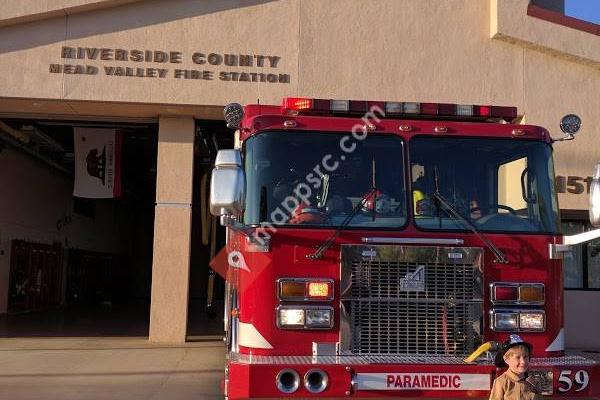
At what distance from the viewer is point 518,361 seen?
13.8 ft

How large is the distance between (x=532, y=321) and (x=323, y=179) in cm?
187

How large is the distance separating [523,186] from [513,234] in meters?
0.46

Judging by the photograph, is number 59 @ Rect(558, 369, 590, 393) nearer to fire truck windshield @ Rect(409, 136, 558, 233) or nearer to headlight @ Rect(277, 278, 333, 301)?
fire truck windshield @ Rect(409, 136, 558, 233)

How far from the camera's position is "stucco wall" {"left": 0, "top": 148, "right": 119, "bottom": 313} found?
1770 centimetres

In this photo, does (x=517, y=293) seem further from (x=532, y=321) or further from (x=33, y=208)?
(x=33, y=208)

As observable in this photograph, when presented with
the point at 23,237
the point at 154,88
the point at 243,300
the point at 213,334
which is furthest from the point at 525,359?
the point at 23,237

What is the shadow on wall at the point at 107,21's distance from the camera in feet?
39.4

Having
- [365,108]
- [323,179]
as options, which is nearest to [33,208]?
[365,108]

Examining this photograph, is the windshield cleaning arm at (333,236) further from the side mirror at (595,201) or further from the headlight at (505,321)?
the side mirror at (595,201)

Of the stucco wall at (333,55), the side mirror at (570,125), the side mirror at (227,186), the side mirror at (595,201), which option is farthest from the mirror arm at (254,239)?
the stucco wall at (333,55)

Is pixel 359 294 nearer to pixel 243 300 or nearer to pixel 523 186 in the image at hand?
pixel 243 300

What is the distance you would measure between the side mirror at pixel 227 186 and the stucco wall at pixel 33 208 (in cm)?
1415

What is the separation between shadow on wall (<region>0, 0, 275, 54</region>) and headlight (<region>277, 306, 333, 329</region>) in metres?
8.17

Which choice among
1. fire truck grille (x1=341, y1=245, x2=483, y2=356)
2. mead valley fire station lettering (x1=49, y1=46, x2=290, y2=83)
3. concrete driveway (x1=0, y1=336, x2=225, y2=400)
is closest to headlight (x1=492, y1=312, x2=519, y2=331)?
fire truck grille (x1=341, y1=245, x2=483, y2=356)
